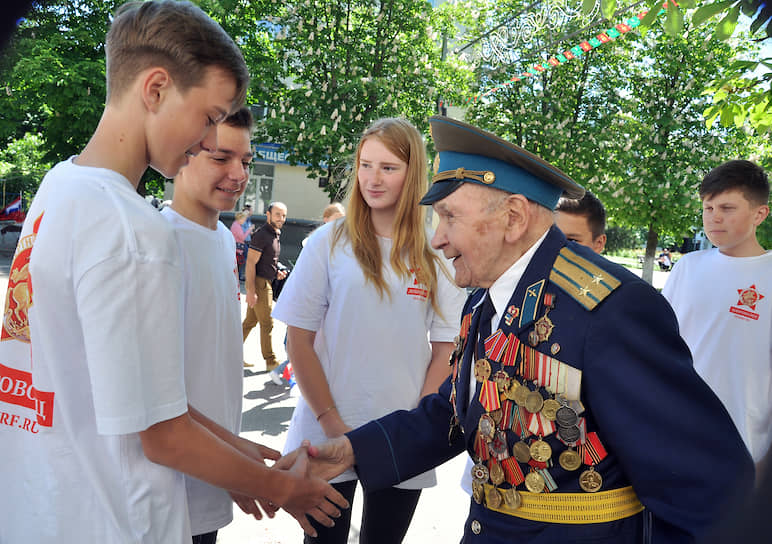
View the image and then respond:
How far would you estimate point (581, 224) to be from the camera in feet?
11.9

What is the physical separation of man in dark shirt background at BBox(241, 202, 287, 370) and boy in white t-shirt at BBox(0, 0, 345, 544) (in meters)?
6.81

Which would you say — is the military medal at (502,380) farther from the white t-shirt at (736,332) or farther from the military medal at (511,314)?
the white t-shirt at (736,332)

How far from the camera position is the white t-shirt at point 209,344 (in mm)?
1928

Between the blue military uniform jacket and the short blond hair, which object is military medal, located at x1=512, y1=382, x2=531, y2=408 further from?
the short blond hair

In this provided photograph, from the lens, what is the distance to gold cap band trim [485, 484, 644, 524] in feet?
4.86

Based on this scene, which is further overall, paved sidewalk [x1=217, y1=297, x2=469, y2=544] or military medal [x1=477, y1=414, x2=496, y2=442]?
paved sidewalk [x1=217, y1=297, x2=469, y2=544]

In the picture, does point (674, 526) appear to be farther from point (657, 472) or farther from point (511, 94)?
point (511, 94)

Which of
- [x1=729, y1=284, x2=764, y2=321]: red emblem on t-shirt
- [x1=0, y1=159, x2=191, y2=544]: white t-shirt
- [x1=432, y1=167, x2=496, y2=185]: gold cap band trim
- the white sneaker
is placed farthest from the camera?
the white sneaker

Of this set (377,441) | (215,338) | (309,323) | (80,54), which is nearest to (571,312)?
(377,441)

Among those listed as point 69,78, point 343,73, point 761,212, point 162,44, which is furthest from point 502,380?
point 69,78

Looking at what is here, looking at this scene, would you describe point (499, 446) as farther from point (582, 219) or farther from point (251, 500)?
point (582, 219)

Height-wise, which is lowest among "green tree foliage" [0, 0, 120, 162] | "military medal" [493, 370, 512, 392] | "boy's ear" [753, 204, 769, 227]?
"military medal" [493, 370, 512, 392]

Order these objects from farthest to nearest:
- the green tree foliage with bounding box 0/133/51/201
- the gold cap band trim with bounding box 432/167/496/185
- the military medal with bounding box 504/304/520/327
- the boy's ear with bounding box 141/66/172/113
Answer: the green tree foliage with bounding box 0/133/51/201 < the gold cap band trim with bounding box 432/167/496/185 < the military medal with bounding box 504/304/520/327 < the boy's ear with bounding box 141/66/172/113

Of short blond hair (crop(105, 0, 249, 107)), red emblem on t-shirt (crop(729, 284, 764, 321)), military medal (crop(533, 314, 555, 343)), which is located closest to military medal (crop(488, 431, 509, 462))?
military medal (crop(533, 314, 555, 343))
